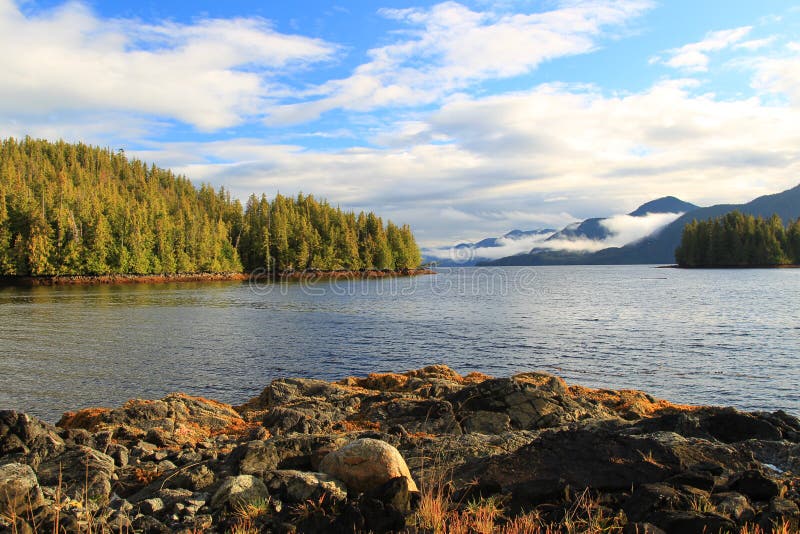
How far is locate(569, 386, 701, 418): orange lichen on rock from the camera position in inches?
677

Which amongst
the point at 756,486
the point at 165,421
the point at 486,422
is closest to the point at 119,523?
the point at 756,486

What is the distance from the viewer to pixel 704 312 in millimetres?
54875

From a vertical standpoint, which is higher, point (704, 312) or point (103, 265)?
point (103, 265)

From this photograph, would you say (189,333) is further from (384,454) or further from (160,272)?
(160,272)

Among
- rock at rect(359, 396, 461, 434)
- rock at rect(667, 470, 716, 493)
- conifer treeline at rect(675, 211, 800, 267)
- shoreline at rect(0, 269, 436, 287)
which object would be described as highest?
conifer treeline at rect(675, 211, 800, 267)

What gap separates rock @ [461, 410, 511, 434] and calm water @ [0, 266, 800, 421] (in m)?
12.2

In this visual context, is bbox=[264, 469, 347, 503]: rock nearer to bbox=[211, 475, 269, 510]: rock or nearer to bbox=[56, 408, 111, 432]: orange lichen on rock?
bbox=[211, 475, 269, 510]: rock

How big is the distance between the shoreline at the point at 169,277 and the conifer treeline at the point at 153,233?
161 centimetres

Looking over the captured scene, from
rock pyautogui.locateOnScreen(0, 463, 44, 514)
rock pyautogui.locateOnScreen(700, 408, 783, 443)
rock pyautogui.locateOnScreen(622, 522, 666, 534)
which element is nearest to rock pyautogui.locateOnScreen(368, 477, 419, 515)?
rock pyautogui.locateOnScreen(622, 522, 666, 534)

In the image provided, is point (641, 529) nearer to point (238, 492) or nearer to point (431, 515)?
point (431, 515)

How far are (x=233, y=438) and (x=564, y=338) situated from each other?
30731mm

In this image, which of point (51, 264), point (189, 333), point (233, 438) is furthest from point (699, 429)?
point (51, 264)

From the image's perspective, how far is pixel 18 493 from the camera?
7344 millimetres

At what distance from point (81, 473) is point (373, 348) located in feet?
87.0
